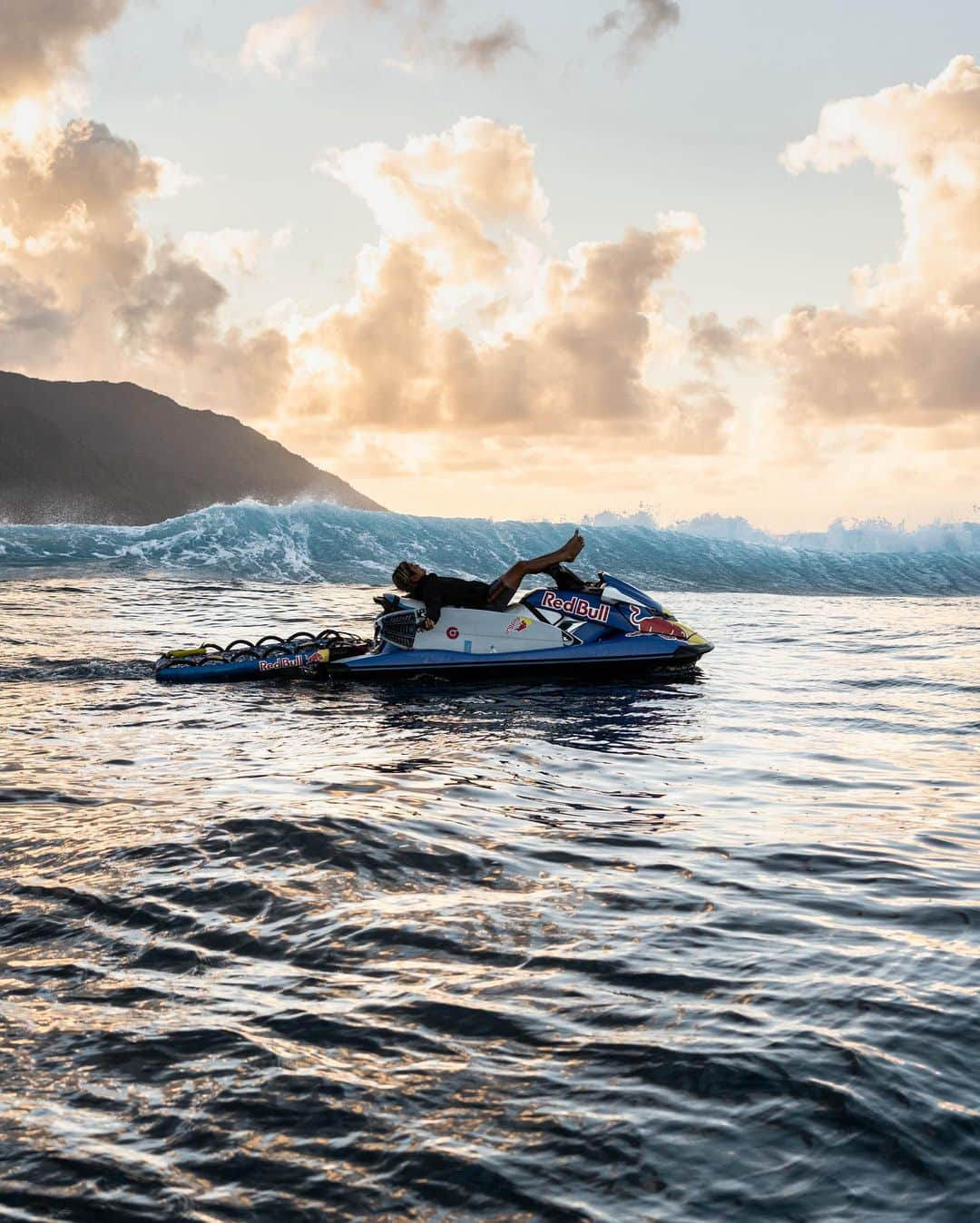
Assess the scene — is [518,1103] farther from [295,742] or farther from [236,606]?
[236,606]

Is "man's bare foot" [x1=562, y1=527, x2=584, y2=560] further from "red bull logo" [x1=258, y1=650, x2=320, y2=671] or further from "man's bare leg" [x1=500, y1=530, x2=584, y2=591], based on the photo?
"red bull logo" [x1=258, y1=650, x2=320, y2=671]

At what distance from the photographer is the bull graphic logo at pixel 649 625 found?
15.5 meters

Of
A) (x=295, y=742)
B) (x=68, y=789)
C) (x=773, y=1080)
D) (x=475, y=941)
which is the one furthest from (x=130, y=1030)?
(x=295, y=742)

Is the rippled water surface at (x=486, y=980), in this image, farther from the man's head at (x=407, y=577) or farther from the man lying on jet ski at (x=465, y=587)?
the man's head at (x=407, y=577)

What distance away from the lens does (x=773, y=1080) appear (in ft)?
12.5

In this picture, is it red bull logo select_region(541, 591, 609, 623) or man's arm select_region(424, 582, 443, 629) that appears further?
red bull logo select_region(541, 591, 609, 623)

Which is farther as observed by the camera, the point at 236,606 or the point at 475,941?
the point at 236,606

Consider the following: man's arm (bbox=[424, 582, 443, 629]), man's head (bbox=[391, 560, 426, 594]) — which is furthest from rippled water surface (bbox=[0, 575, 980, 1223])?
man's head (bbox=[391, 560, 426, 594])

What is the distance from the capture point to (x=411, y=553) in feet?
206

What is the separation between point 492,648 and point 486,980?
423 inches

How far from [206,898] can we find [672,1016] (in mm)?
2554

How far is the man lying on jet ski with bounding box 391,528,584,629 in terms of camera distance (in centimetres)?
1537

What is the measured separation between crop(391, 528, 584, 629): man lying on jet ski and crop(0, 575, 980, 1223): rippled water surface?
4905 mm

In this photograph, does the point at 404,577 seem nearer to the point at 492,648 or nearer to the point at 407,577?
the point at 407,577
